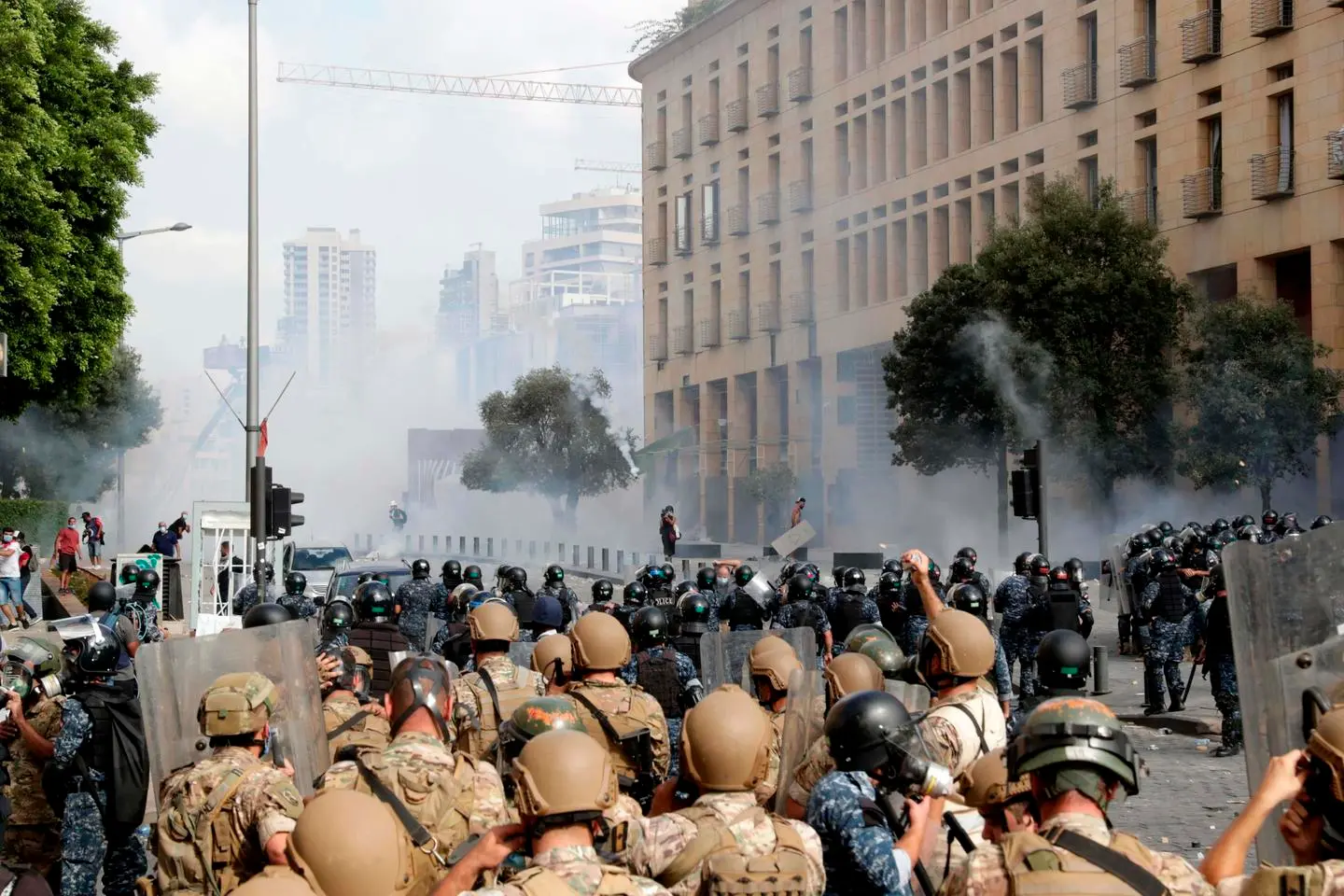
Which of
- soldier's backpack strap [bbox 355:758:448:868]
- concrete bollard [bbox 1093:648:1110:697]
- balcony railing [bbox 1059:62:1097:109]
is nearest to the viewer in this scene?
soldier's backpack strap [bbox 355:758:448:868]

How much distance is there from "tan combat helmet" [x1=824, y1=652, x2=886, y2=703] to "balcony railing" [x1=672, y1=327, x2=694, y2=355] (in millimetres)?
57429

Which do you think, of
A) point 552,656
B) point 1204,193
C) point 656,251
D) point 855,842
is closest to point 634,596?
point 552,656

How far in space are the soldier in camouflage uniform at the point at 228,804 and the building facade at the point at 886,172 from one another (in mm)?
31059

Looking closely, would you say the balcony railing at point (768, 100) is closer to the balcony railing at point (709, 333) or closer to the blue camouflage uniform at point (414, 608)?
the balcony railing at point (709, 333)

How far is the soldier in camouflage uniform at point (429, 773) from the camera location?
17.1 feet

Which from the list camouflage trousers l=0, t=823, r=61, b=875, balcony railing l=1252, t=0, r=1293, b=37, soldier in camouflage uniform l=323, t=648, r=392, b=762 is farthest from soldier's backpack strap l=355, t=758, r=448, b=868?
balcony railing l=1252, t=0, r=1293, b=37

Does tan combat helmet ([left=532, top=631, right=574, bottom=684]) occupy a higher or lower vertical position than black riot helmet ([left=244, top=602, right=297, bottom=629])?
lower

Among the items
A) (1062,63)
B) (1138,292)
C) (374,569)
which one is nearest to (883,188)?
(1062,63)

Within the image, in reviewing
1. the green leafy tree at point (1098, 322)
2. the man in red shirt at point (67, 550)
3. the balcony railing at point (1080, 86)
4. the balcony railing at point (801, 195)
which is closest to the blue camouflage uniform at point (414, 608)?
the man in red shirt at point (67, 550)

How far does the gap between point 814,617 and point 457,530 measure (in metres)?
66.3

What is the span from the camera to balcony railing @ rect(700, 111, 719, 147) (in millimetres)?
60750

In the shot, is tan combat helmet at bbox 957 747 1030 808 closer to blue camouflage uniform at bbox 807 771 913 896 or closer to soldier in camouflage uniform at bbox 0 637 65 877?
blue camouflage uniform at bbox 807 771 913 896

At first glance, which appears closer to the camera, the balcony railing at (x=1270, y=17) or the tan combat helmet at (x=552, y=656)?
the tan combat helmet at (x=552, y=656)

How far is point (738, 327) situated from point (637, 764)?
5262 centimetres
